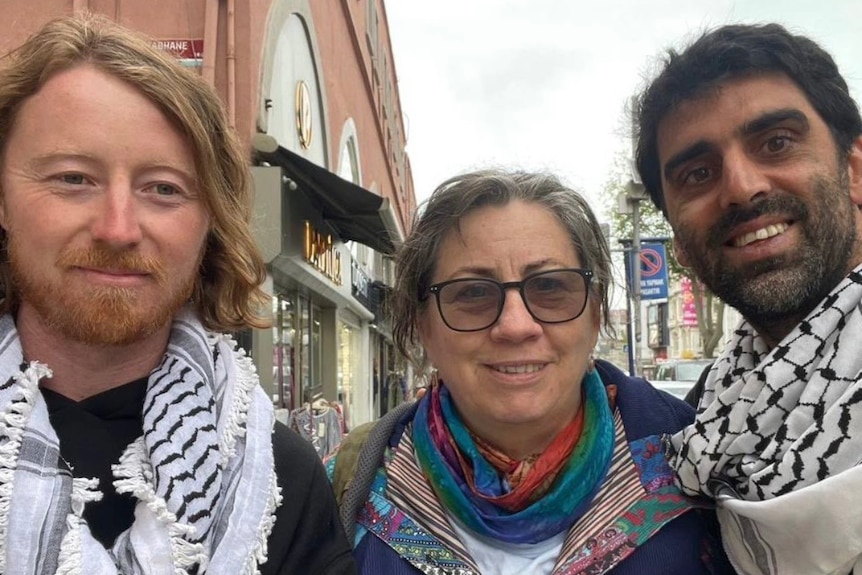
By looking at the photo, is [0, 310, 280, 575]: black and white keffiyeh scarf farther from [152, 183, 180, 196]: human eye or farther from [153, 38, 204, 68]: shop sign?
[153, 38, 204, 68]: shop sign

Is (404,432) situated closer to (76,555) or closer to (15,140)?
(76,555)

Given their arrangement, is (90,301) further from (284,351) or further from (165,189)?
(284,351)

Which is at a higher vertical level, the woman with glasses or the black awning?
the black awning

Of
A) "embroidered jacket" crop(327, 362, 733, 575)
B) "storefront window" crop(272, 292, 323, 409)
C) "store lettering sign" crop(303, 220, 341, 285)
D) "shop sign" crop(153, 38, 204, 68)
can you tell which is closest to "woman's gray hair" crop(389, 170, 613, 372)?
"embroidered jacket" crop(327, 362, 733, 575)

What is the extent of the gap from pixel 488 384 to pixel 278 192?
413cm

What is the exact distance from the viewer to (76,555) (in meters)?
1.20

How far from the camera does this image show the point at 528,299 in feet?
5.49

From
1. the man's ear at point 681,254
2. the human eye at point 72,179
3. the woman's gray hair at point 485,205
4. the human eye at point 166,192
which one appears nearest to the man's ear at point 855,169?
the man's ear at point 681,254

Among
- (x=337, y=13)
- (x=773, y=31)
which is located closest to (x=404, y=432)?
(x=773, y=31)

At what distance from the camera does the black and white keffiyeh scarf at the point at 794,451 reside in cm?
128

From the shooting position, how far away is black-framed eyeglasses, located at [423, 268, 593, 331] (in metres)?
1.68

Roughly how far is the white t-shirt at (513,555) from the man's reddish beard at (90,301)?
3.05 ft

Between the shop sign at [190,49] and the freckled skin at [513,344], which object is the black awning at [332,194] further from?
the freckled skin at [513,344]

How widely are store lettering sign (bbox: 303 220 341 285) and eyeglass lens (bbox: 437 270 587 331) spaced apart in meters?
5.90
